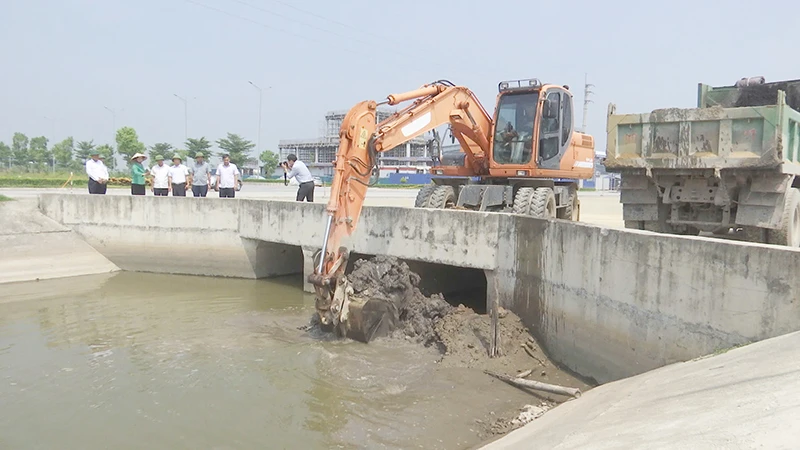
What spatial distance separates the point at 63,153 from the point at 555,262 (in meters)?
74.9

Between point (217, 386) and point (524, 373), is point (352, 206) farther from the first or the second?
point (524, 373)

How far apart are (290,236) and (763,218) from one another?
842 centimetres

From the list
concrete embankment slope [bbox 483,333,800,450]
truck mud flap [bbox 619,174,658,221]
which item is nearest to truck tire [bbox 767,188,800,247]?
truck mud flap [bbox 619,174,658,221]

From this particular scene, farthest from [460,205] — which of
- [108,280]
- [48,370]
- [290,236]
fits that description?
[108,280]

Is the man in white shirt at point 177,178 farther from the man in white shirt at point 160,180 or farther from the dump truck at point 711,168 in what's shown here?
the dump truck at point 711,168

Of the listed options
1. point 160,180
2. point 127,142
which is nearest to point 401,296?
point 160,180

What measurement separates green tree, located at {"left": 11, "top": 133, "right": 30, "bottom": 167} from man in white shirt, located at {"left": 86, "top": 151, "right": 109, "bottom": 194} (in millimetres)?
68767

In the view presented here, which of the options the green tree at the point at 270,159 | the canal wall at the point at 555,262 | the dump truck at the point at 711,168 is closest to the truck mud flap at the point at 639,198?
the dump truck at the point at 711,168

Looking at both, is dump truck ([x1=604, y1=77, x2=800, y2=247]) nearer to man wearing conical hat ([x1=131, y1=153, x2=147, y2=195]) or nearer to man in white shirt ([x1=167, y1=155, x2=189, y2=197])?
man in white shirt ([x1=167, y1=155, x2=189, y2=197])

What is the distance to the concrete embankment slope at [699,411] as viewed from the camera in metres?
2.94

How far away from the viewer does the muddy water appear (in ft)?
18.2

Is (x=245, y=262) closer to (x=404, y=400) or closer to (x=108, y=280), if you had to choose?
(x=108, y=280)

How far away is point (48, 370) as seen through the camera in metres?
7.11

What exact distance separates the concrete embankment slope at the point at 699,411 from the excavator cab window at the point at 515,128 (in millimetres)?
5881
